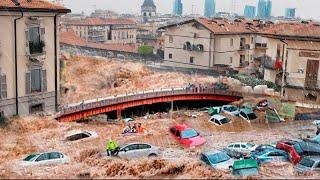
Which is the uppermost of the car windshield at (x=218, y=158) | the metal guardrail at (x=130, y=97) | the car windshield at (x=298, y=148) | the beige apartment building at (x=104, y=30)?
the beige apartment building at (x=104, y=30)

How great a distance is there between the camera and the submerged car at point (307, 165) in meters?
26.3

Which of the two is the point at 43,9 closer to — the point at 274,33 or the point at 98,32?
the point at 274,33

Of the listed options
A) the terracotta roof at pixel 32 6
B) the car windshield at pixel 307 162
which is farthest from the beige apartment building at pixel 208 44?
the car windshield at pixel 307 162

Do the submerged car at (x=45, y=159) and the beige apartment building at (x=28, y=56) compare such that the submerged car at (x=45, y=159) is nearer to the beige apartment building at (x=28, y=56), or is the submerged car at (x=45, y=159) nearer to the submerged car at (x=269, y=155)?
the beige apartment building at (x=28, y=56)

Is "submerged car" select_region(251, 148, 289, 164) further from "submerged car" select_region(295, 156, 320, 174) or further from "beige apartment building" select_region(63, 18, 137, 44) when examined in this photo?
"beige apartment building" select_region(63, 18, 137, 44)

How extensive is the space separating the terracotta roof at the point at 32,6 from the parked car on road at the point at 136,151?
14.9 meters

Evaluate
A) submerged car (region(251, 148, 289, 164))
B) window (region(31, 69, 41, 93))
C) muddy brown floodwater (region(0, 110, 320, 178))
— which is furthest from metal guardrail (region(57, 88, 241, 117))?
submerged car (region(251, 148, 289, 164))

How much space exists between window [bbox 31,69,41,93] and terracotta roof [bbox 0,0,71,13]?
16.8 feet

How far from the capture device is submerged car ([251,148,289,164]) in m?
28.2

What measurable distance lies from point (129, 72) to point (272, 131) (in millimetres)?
32474

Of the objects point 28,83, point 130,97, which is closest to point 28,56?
point 28,83

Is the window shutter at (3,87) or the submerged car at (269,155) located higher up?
the window shutter at (3,87)

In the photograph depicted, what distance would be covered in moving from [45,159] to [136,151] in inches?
214

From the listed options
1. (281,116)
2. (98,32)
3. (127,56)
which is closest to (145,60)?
(127,56)
